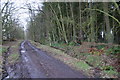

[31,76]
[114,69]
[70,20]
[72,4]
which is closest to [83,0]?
[72,4]

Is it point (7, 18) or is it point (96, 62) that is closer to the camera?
point (96, 62)

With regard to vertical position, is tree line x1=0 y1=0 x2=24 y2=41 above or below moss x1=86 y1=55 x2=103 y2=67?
above

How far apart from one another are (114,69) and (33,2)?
1961cm

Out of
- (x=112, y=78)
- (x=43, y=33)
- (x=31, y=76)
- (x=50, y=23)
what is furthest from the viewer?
(x=43, y=33)

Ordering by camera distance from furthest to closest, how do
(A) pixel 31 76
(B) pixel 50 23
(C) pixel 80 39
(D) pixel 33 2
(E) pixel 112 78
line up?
1. (B) pixel 50 23
2. (D) pixel 33 2
3. (C) pixel 80 39
4. (A) pixel 31 76
5. (E) pixel 112 78

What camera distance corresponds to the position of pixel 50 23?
83.3 feet

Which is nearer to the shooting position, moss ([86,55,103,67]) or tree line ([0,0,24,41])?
moss ([86,55,103,67])

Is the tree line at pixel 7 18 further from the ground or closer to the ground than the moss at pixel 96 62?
further from the ground

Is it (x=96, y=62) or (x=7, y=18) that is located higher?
(x=7, y=18)

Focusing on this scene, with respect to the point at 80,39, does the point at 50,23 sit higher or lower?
higher

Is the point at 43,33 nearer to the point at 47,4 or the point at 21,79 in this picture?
the point at 47,4

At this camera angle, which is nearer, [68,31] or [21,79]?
[21,79]

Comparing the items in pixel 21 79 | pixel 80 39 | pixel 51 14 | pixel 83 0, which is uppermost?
pixel 83 0

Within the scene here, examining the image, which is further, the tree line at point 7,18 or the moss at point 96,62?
the tree line at point 7,18
